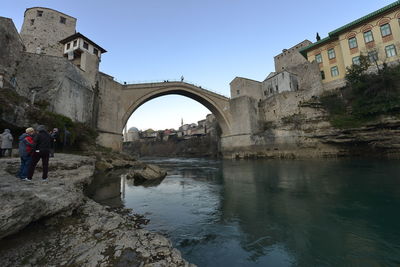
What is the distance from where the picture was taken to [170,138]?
59625 millimetres

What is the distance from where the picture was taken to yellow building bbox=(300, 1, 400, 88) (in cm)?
1859

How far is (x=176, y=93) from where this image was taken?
28781 millimetres

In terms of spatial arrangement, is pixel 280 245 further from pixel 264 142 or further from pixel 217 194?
pixel 264 142

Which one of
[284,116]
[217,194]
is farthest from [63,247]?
[284,116]

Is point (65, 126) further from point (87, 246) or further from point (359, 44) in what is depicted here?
point (359, 44)

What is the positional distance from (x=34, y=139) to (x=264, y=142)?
83.1ft

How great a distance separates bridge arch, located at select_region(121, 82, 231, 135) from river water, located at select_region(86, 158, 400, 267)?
58.3 feet

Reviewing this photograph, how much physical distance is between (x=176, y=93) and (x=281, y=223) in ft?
87.8

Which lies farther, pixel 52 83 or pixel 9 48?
pixel 52 83

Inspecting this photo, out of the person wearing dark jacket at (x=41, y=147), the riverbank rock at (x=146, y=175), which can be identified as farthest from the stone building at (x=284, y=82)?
the person wearing dark jacket at (x=41, y=147)

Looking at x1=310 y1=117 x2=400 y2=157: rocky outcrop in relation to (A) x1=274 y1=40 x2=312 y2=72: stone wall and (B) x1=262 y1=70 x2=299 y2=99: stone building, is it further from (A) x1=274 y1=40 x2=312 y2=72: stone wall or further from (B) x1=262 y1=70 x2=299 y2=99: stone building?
(A) x1=274 y1=40 x2=312 y2=72: stone wall

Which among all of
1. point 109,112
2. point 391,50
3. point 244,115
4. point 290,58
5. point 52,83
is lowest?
point 109,112

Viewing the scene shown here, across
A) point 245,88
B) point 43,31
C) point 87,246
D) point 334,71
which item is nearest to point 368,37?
point 334,71

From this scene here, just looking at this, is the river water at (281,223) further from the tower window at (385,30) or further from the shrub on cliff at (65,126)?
the tower window at (385,30)
